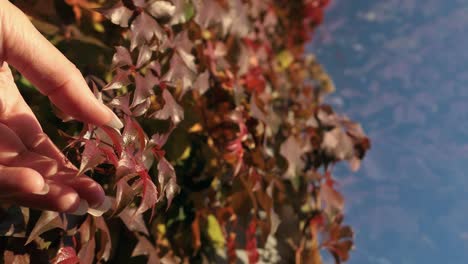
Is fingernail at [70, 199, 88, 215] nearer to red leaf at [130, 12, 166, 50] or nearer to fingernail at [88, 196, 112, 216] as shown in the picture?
fingernail at [88, 196, 112, 216]

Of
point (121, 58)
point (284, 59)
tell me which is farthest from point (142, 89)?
point (284, 59)

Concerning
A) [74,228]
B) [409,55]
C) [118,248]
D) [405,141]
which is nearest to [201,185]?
[118,248]

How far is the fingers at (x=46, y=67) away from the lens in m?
0.74

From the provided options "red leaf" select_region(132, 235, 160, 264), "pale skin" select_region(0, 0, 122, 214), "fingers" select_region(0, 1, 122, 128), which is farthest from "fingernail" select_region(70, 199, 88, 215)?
"red leaf" select_region(132, 235, 160, 264)

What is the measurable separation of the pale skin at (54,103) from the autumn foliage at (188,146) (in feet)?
0.12

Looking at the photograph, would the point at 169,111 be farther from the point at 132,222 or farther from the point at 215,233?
the point at 215,233

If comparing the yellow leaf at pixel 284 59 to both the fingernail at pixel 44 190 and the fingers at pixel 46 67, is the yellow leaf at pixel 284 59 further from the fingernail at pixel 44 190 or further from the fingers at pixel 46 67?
the fingernail at pixel 44 190

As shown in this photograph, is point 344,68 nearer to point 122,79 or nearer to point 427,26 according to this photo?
point 427,26

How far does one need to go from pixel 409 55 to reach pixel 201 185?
1.44 m

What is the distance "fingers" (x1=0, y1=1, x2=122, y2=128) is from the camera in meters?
0.74

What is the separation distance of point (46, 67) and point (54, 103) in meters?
0.07

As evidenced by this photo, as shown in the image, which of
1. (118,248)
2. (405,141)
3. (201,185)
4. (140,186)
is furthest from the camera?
(405,141)

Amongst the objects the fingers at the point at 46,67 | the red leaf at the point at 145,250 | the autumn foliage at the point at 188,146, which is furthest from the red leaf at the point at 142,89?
the red leaf at the point at 145,250

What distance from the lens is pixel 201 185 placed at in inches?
49.3
